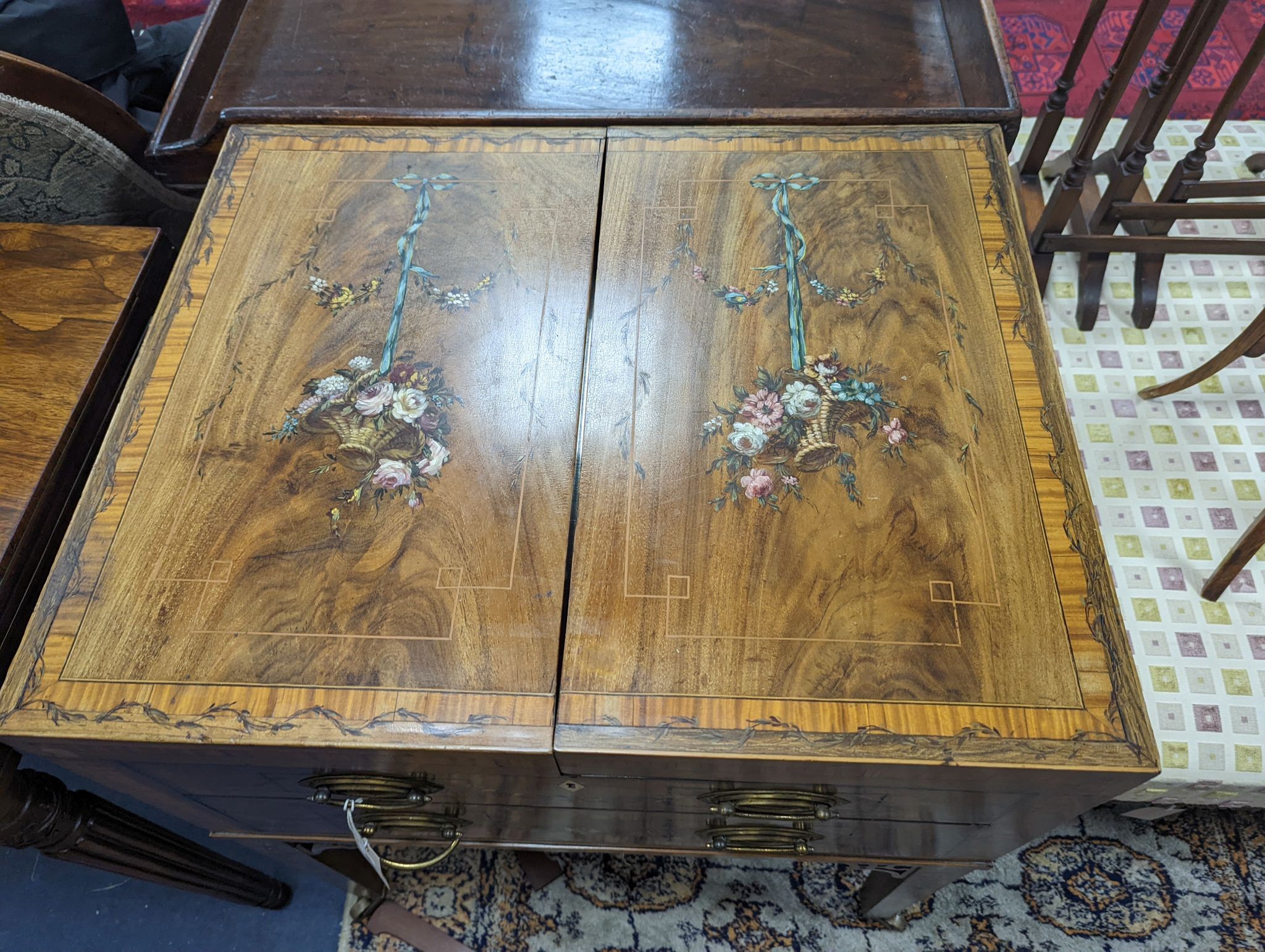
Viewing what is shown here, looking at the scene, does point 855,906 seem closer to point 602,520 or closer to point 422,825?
point 422,825

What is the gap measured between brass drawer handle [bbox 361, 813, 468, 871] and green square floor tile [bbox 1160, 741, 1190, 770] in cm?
84

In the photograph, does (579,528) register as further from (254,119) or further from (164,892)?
(164,892)

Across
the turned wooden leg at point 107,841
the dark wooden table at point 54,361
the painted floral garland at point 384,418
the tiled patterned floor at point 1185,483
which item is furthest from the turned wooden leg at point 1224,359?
the turned wooden leg at point 107,841

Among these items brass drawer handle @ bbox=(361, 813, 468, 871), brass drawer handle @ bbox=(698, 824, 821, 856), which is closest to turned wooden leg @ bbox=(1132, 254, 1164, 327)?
brass drawer handle @ bbox=(698, 824, 821, 856)

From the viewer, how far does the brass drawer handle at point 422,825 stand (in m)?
0.90

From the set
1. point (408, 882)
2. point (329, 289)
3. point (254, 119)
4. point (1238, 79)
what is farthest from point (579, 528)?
point (1238, 79)

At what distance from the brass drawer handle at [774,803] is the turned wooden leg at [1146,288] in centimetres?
97

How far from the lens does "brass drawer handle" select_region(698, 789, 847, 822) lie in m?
0.80

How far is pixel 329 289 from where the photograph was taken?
1.00 metres

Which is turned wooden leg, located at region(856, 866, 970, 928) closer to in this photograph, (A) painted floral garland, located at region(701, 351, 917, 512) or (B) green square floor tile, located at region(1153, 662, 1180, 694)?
(B) green square floor tile, located at region(1153, 662, 1180, 694)

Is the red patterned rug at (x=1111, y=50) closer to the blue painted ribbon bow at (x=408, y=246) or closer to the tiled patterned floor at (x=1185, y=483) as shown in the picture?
the tiled patterned floor at (x=1185, y=483)

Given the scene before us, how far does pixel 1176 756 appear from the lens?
107cm

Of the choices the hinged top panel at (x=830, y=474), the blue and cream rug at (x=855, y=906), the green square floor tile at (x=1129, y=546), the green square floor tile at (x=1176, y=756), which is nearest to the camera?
the hinged top panel at (x=830, y=474)

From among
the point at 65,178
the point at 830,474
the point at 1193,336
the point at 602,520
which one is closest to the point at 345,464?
the point at 602,520
